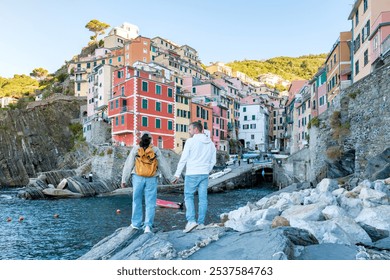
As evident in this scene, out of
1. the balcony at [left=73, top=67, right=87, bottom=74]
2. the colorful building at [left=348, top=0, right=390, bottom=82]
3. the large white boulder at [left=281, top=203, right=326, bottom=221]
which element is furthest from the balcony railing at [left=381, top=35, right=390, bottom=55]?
the balcony at [left=73, top=67, right=87, bottom=74]

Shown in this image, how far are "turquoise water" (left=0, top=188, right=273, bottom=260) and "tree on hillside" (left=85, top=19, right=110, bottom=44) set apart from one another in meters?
66.6

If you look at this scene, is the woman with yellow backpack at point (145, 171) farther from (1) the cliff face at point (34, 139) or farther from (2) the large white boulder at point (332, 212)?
(1) the cliff face at point (34, 139)

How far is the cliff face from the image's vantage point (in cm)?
5047

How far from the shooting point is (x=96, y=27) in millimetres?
83125

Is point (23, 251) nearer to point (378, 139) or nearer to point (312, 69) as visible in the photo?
point (378, 139)

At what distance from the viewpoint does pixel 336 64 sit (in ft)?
116

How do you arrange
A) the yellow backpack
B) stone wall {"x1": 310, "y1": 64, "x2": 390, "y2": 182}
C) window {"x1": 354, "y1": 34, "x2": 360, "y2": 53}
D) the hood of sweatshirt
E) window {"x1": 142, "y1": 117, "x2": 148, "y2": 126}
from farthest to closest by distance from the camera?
window {"x1": 142, "y1": 117, "x2": 148, "y2": 126}, window {"x1": 354, "y1": 34, "x2": 360, "y2": 53}, stone wall {"x1": 310, "y1": 64, "x2": 390, "y2": 182}, the yellow backpack, the hood of sweatshirt

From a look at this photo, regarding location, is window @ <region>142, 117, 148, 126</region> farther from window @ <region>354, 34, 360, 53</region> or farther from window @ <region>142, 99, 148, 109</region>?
→ window @ <region>354, 34, 360, 53</region>

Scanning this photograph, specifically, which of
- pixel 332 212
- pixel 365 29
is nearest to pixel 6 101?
pixel 365 29

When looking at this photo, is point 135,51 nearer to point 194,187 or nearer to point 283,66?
point 194,187

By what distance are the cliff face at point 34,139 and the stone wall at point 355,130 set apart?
147 feet

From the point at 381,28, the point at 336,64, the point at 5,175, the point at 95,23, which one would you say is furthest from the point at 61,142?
the point at 381,28
